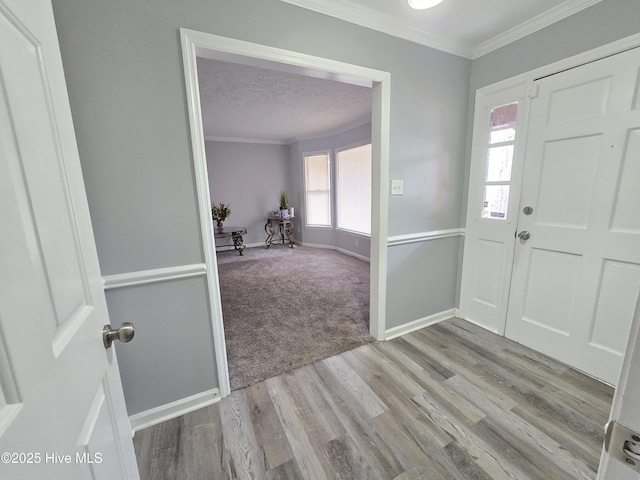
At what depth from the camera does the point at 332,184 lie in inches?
219

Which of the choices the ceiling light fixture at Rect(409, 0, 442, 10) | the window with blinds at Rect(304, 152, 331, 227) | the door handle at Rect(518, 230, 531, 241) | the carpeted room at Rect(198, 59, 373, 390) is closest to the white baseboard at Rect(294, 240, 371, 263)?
the carpeted room at Rect(198, 59, 373, 390)

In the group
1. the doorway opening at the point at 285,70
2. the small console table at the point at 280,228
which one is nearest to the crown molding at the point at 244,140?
the small console table at the point at 280,228

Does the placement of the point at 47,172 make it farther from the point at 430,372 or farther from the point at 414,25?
the point at 414,25

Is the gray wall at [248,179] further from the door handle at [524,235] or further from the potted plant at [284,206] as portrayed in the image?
the door handle at [524,235]

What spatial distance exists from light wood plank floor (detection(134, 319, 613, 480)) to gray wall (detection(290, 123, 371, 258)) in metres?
3.01

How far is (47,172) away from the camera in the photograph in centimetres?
54

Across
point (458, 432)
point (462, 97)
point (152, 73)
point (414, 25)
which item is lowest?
point (458, 432)

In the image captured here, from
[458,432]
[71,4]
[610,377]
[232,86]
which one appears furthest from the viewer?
[232,86]

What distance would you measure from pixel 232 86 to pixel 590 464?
3.95 meters

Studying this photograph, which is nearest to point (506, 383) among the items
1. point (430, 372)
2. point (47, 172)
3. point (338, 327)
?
point (430, 372)

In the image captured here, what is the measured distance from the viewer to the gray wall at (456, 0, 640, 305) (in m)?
1.53

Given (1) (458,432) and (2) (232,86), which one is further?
(2) (232,86)

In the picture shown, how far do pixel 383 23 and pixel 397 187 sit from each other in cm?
113

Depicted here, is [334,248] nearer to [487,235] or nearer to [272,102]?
[272,102]
